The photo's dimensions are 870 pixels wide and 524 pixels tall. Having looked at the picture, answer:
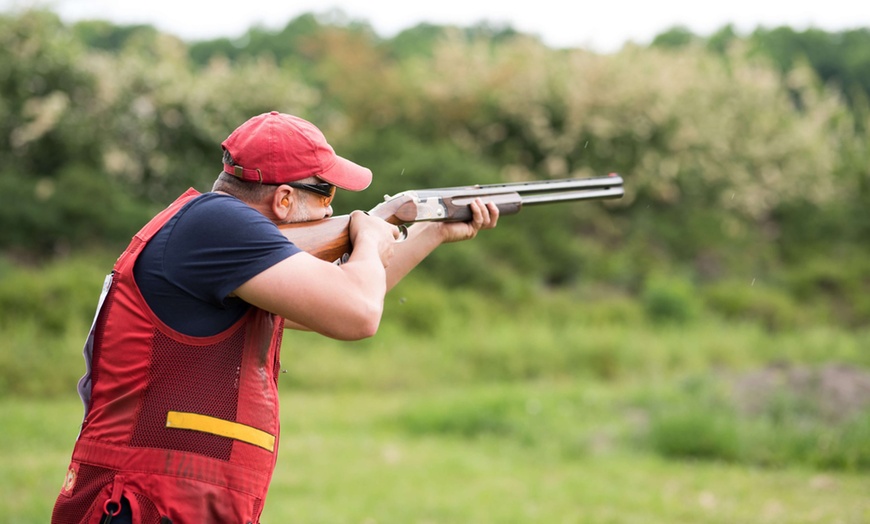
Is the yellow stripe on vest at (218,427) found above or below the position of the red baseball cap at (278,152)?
below

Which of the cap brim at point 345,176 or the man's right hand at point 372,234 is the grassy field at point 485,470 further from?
the cap brim at point 345,176

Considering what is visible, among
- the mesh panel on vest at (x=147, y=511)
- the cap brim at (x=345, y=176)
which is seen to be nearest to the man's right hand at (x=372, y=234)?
the cap brim at (x=345, y=176)

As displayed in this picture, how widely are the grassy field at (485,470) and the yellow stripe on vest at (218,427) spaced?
366 cm

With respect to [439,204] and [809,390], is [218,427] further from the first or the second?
[809,390]

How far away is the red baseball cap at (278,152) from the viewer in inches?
112

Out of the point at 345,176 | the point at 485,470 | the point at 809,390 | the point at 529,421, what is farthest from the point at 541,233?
the point at 345,176

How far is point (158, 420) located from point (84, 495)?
29 centimetres

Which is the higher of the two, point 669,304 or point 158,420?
point 669,304

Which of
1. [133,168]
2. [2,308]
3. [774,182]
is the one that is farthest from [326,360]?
[774,182]

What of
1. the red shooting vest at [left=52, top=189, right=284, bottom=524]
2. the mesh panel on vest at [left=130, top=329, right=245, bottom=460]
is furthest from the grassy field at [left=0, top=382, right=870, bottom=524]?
the mesh panel on vest at [left=130, top=329, right=245, bottom=460]

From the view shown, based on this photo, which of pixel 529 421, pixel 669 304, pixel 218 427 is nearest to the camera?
pixel 218 427

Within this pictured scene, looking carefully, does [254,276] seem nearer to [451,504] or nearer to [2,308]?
[451,504]

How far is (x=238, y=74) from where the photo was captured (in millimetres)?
16094

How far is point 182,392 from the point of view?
272 cm
